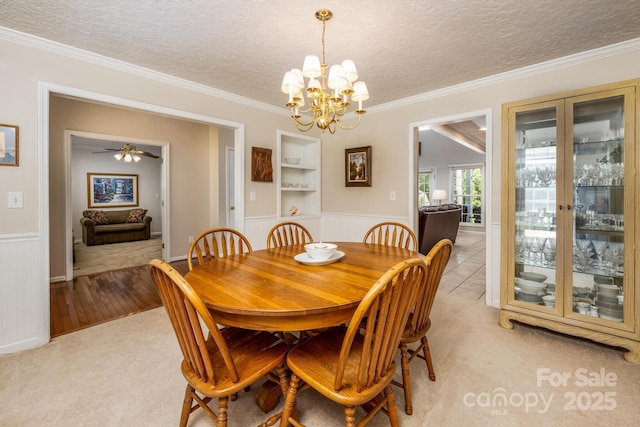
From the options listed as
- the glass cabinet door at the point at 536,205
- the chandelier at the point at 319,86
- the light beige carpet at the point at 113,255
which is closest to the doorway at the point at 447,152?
the glass cabinet door at the point at 536,205

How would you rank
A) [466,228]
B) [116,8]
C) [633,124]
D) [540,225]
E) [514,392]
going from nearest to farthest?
[514,392] < [116,8] < [633,124] < [540,225] < [466,228]

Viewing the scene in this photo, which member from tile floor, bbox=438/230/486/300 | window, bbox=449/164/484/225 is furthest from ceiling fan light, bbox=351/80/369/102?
window, bbox=449/164/484/225

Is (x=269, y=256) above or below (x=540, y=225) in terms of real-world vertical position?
below

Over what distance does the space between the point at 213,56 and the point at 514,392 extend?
321 cm

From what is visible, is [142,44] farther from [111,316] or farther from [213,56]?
[111,316]

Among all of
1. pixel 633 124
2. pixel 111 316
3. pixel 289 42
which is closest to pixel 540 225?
pixel 633 124

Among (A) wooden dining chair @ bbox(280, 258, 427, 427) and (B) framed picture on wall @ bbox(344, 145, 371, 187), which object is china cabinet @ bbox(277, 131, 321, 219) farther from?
(A) wooden dining chair @ bbox(280, 258, 427, 427)

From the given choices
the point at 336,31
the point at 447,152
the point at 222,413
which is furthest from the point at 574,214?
the point at 447,152

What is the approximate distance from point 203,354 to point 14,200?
218cm

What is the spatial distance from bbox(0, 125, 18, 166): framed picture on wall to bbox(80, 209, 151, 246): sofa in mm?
4967

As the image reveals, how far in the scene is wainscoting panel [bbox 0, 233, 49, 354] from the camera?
205cm

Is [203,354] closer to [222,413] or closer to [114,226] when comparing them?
[222,413]

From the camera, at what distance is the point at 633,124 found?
6.28 feet

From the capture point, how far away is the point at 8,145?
2035mm
